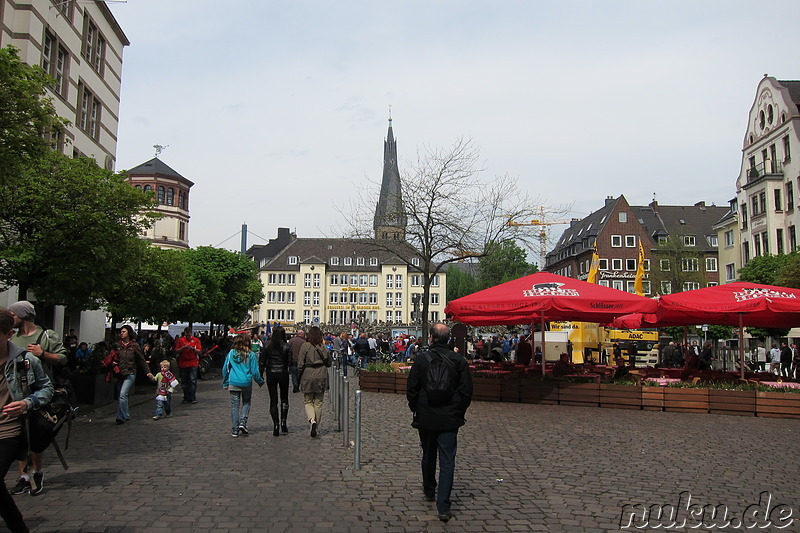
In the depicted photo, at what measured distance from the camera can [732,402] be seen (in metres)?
14.3

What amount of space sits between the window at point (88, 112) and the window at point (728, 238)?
156ft

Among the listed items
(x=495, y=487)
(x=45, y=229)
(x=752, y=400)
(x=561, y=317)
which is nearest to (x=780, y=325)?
(x=752, y=400)

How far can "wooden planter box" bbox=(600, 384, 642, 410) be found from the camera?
14916 mm

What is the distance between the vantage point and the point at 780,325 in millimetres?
16812

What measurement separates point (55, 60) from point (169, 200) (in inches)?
2018

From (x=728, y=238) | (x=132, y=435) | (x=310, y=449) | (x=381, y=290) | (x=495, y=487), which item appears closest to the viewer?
(x=495, y=487)

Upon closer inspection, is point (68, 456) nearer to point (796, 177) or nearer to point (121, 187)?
point (121, 187)

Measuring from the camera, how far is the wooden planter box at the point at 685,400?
14484mm

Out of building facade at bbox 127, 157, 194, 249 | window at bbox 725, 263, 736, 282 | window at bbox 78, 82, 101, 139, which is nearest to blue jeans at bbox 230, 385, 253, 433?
window at bbox 78, 82, 101, 139

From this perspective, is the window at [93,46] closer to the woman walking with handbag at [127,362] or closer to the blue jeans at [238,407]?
the woman walking with handbag at [127,362]

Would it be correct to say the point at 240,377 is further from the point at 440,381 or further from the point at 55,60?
the point at 55,60

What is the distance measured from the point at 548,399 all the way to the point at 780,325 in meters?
6.34

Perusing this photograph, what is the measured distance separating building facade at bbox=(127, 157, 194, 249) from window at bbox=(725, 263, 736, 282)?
5213cm

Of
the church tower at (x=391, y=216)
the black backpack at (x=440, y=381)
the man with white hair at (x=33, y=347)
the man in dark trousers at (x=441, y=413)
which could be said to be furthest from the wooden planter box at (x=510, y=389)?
the man with white hair at (x=33, y=347)
